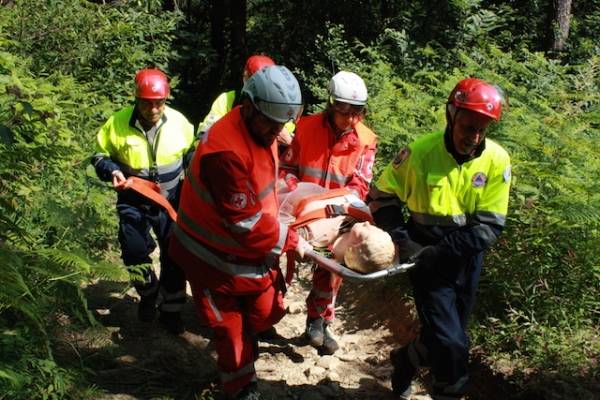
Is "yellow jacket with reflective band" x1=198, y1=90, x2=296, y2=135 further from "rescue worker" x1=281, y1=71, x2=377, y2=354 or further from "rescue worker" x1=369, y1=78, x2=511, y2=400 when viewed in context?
"rescue worker" x1=369, y1=78, x2=511, y2=400

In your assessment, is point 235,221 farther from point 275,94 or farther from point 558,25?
point 558,25

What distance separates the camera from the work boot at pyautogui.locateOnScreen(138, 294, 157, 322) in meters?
5.38

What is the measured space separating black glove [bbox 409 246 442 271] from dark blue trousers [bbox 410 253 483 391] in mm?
58

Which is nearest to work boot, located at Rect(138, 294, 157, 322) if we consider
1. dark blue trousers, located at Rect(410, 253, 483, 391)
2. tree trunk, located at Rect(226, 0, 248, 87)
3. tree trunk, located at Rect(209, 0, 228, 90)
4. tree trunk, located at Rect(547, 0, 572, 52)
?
dark blue trousers, located at Rect(410, 253, 483, 391)

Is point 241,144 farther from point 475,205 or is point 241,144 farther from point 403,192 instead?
point 475,205

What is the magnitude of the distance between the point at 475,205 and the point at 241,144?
1.49m

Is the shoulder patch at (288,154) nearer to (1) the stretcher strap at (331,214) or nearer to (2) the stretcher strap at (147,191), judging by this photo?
(2) the stretcher strap at (147,191)

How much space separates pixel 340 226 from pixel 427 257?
589mm

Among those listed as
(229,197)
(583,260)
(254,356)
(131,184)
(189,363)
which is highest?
(229,197)

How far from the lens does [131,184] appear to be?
482 centimetres

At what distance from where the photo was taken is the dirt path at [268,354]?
441 centimetres

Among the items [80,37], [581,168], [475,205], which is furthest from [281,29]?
[475,205]

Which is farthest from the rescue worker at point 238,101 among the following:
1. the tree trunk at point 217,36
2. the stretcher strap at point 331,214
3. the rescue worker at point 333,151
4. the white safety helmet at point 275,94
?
the tree trunk at point 217,36

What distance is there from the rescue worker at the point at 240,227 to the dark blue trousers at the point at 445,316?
85 cm
